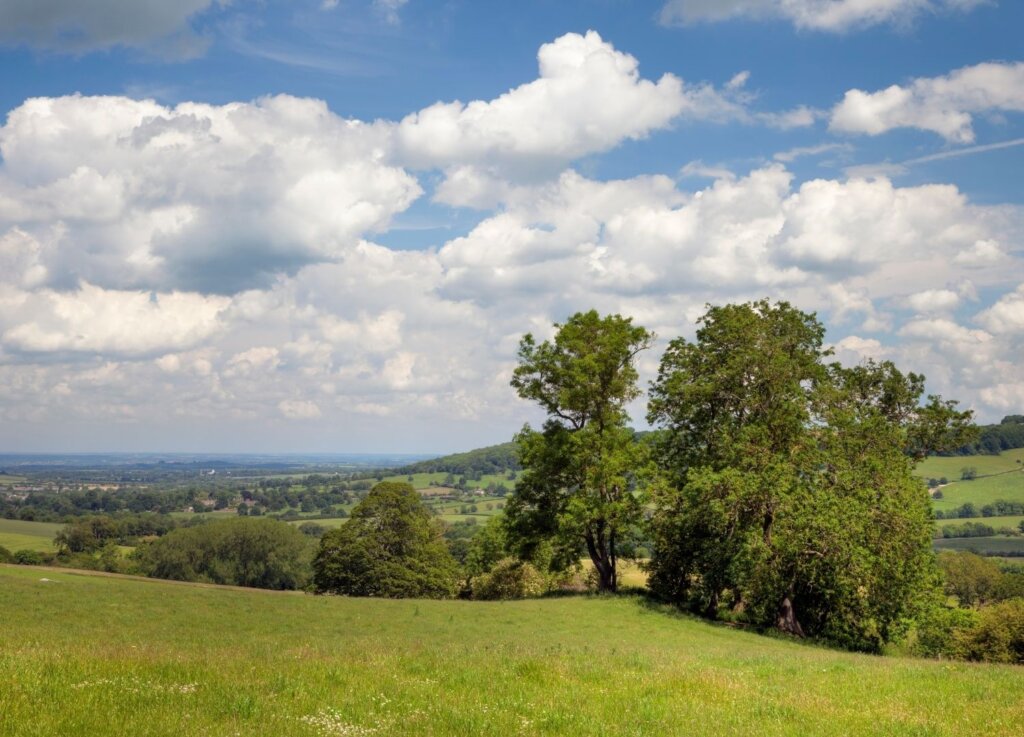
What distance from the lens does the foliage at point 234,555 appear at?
101938 millimetres

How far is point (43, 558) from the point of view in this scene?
4569 inches

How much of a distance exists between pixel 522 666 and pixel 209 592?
2849 centimetres

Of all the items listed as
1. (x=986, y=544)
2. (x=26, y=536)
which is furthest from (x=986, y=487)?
(x=26, y=536)

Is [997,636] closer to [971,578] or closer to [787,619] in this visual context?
[787,619]

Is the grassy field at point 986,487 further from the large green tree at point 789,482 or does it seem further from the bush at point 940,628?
the large green tree at point 789,482

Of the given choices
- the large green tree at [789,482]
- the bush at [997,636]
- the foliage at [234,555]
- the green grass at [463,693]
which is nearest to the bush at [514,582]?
the large green tree at [789,482]

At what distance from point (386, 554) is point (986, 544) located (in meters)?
137

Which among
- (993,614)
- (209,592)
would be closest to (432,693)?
(209,592)

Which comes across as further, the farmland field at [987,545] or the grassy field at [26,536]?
the farmland field at [987,545]

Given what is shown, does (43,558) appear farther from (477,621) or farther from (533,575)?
(477,621)

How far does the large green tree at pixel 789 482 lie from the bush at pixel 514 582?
19340 millimetres

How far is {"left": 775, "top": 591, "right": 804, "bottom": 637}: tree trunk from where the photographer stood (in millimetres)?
36938

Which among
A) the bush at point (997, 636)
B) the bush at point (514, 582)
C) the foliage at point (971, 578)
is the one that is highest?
the bush at point (514, 582)

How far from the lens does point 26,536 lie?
152875 millimetres
